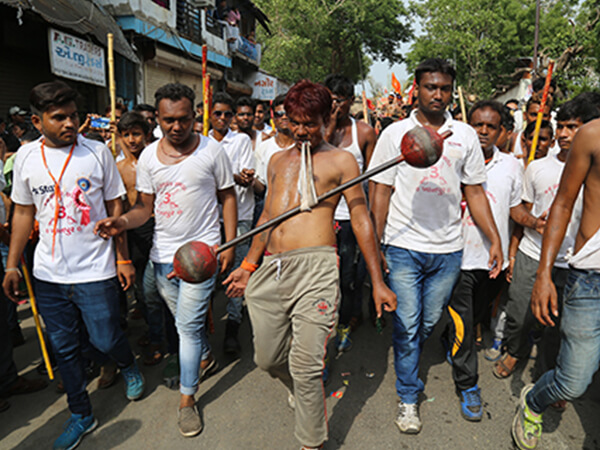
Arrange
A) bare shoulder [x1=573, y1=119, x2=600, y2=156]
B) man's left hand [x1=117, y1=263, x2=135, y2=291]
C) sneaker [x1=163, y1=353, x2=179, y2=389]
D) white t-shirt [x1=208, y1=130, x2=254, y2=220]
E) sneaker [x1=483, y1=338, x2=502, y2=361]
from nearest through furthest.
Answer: bare shoulder [x1=573, y1=119, x2=600, y2=156] → man's left hand [x1=117, y1=263, x2=135, y2=291] → sneaker [x1=163, y1=353, x2=179, y2=389] → sneaker [x1=483, y1=338, x2=502, y2=361] → white t-shirt [x1=208, y1=130, x2=254, y2=220]

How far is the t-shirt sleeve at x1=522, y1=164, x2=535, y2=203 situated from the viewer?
3.48 metres

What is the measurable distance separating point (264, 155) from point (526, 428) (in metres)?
3.25

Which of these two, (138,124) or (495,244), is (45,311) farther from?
(495,244)

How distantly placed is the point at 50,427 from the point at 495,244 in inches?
126

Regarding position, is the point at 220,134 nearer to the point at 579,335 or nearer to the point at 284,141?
the point at 284,141

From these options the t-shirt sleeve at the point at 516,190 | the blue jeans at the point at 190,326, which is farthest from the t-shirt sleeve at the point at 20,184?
the t-shirt sleeve at the point at 516,190

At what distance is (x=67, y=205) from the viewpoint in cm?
270

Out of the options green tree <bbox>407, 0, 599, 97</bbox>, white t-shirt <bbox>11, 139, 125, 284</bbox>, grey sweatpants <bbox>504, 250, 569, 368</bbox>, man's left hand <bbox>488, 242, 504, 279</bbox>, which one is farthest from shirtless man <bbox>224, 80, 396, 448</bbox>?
green tree <bbox>407, 0, 599, 97</bbox>

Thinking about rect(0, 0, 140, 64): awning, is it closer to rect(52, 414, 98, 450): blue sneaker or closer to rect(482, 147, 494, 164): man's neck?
rect(52, 414, 98, 450): blue sneaker

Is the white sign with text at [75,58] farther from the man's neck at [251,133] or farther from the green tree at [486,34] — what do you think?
the green tree at [486,34]

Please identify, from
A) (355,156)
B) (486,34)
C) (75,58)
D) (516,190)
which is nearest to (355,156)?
(355,156)


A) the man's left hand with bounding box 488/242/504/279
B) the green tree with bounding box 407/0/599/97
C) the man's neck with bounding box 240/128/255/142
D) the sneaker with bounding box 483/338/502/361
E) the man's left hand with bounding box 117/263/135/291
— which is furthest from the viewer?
the green tree with bounding box 407/0/599/97

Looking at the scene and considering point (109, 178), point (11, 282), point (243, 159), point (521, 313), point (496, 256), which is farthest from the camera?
point (243, 159)

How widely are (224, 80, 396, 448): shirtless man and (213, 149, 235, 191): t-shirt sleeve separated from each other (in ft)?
2.02
